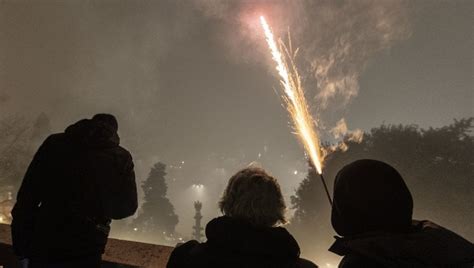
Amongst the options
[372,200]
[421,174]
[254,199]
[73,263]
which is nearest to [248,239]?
[254,199]

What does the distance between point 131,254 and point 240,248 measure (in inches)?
103

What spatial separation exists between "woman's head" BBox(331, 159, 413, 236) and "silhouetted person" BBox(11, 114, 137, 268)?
7.24ft

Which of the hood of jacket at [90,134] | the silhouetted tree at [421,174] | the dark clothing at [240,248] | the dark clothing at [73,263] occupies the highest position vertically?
the silhouetted tree at [421,174]

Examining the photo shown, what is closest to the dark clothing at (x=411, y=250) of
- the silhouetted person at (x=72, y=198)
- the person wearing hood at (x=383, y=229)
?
the person wearing hood at (x=383, y=229)

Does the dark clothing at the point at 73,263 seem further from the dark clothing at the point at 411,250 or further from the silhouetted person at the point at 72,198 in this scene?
the dark clothing at the point at 411,250

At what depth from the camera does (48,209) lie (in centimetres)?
281

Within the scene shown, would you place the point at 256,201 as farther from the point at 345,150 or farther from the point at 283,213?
the point at 345,150

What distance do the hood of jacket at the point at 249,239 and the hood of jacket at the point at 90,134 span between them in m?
1.64

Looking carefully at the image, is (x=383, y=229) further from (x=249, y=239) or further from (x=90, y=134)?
(x=90, y=134)

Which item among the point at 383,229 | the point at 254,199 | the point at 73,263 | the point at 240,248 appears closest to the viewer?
the point at 383,229

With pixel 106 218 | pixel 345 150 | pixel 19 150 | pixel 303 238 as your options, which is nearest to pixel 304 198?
pixel 303 238

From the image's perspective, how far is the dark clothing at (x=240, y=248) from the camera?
207 centimetres

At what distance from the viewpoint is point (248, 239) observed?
2115 mm

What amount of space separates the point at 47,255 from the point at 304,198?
110 ft
